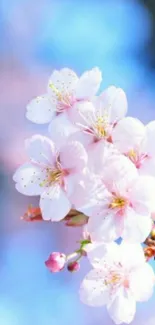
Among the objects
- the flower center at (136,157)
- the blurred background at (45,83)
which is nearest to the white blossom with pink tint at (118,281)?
the flower center at (136,157)

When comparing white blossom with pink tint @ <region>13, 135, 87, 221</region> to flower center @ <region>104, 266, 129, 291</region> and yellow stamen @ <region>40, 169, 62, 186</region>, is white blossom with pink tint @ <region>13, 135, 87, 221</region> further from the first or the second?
flower center @ <region>104, 266, 129, 291</region>

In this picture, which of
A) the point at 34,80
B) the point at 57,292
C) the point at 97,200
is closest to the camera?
the point at 97,200

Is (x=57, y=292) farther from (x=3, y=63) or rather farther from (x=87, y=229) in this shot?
(x=87, y=229)

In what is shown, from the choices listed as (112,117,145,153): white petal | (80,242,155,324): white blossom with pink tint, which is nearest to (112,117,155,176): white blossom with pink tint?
(112,117,145,153): white petal

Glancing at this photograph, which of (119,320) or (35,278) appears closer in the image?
(119,320)

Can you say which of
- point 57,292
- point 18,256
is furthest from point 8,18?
point 57,292

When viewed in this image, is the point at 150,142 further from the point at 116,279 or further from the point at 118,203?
the point at 116,279
